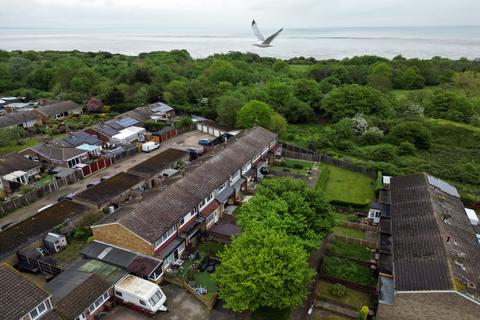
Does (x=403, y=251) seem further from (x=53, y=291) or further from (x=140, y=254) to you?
(x=53, y=291)

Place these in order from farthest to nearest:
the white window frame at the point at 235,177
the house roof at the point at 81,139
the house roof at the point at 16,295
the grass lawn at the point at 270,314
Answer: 1. the house roof at the point at 81,139
2. the white window frame at the point at 235,177
3. the grass lawn at the point at 270,314
4. the house roof at the point at 16,295

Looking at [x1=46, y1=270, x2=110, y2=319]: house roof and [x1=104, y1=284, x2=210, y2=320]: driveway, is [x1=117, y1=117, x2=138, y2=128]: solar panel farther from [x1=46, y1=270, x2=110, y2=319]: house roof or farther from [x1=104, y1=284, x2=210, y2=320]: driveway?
[x1=104, y1=284, x2=210, y2=320]: driveway

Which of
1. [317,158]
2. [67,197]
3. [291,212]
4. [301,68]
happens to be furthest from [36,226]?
[301,68]

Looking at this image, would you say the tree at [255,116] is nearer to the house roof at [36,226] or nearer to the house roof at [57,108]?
the house roof at [36,226]

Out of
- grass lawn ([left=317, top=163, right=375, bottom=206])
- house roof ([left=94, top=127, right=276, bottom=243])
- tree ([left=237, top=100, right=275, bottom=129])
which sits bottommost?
grass lawn ([left=317, top=163, right=375, bottom=206])

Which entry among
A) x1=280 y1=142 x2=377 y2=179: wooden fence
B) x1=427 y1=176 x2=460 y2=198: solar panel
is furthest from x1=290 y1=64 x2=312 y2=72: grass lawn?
x1=427 y1=176 x2=460 y2=198: solar panel

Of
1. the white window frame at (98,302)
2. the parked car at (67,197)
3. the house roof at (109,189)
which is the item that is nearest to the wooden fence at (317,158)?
the house roof at (109,189)

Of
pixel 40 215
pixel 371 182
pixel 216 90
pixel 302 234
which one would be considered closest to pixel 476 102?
pixel 371 182
